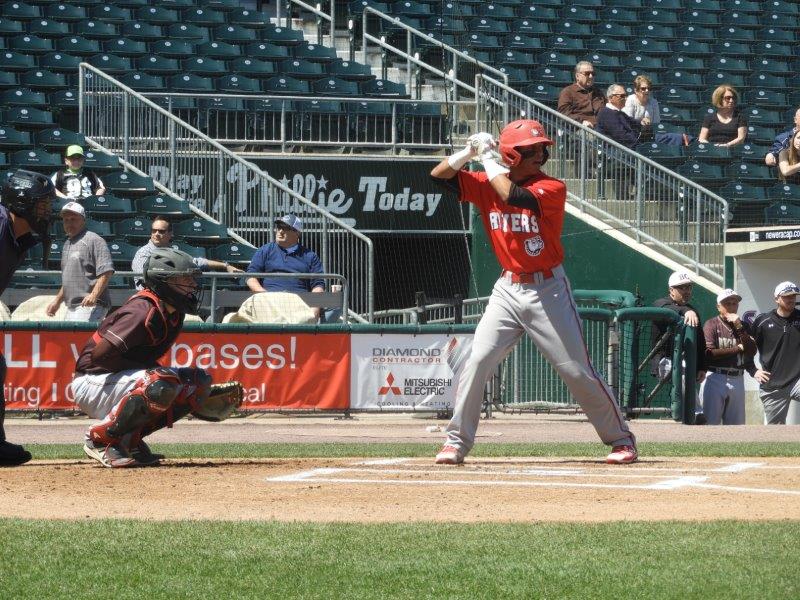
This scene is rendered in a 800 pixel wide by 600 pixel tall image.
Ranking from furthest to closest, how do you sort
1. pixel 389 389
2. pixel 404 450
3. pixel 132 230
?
pixel 132 230, pixel 389 389, pixel 404 450

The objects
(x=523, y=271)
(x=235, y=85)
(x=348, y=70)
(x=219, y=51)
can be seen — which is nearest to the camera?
(x=523, y=271)

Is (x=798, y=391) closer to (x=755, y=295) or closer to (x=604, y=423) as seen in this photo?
(x=755, y=295)

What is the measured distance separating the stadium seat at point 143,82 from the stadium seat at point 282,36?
2.51 m

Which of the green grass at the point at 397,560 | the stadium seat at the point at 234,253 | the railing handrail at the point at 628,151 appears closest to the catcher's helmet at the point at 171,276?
the green grass at the point at 397,560

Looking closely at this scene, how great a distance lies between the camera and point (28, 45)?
19.3 meters

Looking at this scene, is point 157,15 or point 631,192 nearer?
point 631,192

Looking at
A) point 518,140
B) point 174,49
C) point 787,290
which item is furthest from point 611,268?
point 518,140

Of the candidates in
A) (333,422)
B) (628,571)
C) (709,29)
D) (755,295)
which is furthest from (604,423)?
(709,29)

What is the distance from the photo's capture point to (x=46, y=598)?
4.62 meters

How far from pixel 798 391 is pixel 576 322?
622 centimetres

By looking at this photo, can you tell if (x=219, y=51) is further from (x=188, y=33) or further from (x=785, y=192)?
(x=785, y=192)

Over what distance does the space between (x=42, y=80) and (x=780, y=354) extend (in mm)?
10696

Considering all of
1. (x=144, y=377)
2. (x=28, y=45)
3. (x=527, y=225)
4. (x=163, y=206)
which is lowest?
(x=144, y=377)

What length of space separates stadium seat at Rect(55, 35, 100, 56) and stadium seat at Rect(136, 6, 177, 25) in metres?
1.29
